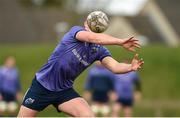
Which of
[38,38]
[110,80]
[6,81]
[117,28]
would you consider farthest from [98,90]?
[117,28]

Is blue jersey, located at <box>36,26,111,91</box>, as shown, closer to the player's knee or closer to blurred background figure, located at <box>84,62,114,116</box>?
the player's knee

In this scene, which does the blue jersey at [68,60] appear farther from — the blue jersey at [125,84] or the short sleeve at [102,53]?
the blue jersey at [125,84]

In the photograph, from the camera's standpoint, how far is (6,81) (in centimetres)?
2250

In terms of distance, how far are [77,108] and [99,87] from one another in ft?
36.4

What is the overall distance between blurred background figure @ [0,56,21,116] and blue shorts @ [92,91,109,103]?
7.61 feet

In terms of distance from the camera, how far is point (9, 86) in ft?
74.2

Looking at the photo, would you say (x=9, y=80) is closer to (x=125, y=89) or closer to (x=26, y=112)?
(x=125, y=89)

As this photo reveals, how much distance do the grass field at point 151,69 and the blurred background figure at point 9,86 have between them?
24.1 feet

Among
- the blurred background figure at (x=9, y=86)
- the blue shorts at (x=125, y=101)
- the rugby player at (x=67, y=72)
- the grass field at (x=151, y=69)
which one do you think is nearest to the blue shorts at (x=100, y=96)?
the blue shorts at (x=125, y=101)

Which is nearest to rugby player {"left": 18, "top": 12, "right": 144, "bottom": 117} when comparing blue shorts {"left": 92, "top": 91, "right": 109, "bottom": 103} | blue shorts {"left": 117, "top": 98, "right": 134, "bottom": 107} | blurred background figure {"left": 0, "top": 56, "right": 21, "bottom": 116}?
blurred background figure {"left": 0, "top": 56, "right": 21, "bottom": 116}

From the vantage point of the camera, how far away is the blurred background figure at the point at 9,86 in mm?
22328

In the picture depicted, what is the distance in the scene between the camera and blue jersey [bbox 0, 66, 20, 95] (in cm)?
2234

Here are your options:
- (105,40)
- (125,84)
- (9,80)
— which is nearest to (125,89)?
(125,84)

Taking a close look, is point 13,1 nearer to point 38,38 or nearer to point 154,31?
point 38,38
